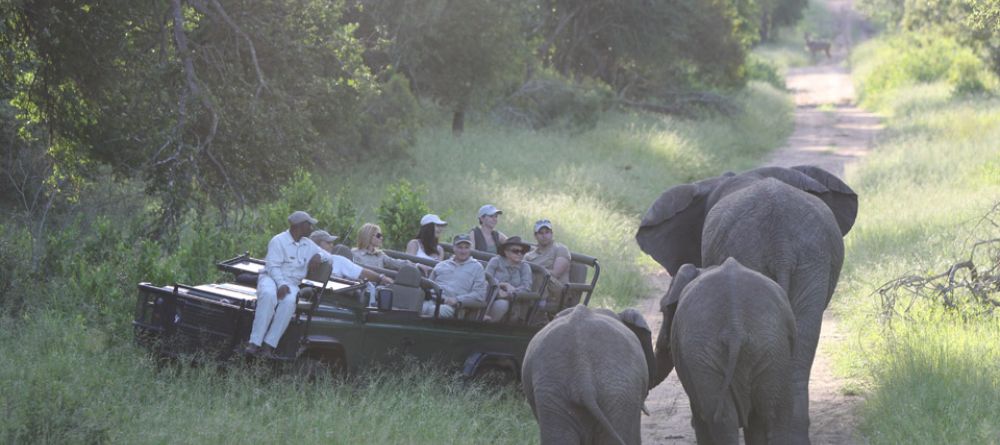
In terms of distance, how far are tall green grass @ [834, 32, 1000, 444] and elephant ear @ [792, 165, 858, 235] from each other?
1098mm

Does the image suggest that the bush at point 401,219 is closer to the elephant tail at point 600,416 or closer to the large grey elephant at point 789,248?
the large grey elephant at point 789,248

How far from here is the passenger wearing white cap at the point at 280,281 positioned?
8.61 meters

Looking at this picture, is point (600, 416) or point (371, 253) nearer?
point (600, 416)

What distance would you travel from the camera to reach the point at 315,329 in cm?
869

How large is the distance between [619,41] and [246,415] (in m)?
25.5

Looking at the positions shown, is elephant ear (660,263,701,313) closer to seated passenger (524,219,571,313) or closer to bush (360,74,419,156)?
seated passenger (524,219,571,313)

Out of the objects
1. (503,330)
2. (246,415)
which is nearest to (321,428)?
(246,415)

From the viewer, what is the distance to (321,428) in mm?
7977

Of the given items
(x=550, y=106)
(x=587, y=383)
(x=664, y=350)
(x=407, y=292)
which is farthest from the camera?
(x=550, y=106)

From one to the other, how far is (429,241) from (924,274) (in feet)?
15.1

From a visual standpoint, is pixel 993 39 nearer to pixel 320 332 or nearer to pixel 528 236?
pixel 528 236

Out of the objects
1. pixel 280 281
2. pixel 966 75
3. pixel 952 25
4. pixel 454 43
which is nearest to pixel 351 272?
pixel 280 281

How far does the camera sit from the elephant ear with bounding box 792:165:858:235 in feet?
31.9

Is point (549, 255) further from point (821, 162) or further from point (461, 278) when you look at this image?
point (821, 162)
